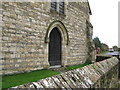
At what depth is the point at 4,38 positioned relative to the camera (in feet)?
19.0

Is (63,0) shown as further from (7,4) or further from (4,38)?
(4,38)

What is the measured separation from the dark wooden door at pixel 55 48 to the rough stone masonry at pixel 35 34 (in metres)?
0.26

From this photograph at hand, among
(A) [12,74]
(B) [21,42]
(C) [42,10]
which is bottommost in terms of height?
(A) [12,74]

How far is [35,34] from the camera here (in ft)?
A: 24.0

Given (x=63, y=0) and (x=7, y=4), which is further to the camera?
(x=63, y=0)

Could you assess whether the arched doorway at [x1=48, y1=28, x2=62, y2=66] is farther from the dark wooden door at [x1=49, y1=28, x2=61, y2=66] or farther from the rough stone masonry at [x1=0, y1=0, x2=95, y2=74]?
the rough stone masonry at [x1=0, y1=0, x2=95, y2=74]

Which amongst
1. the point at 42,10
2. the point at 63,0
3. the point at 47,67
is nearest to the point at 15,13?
the point at 42,10

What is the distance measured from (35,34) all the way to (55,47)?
2584 millimetres

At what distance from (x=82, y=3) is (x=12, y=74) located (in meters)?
9.30

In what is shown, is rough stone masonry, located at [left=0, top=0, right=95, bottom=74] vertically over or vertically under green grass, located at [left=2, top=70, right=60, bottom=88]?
over

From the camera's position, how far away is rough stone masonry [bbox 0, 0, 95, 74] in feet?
19.5

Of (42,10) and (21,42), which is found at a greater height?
(42,10)

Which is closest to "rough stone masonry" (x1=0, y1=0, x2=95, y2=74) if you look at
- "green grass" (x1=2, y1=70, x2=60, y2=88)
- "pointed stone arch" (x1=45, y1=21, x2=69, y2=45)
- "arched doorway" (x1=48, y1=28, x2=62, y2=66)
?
"pointed stone arch" (x1=45, y1=21, x2=69, y2=45)

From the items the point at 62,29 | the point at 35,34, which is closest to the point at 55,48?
the point at 62,29
